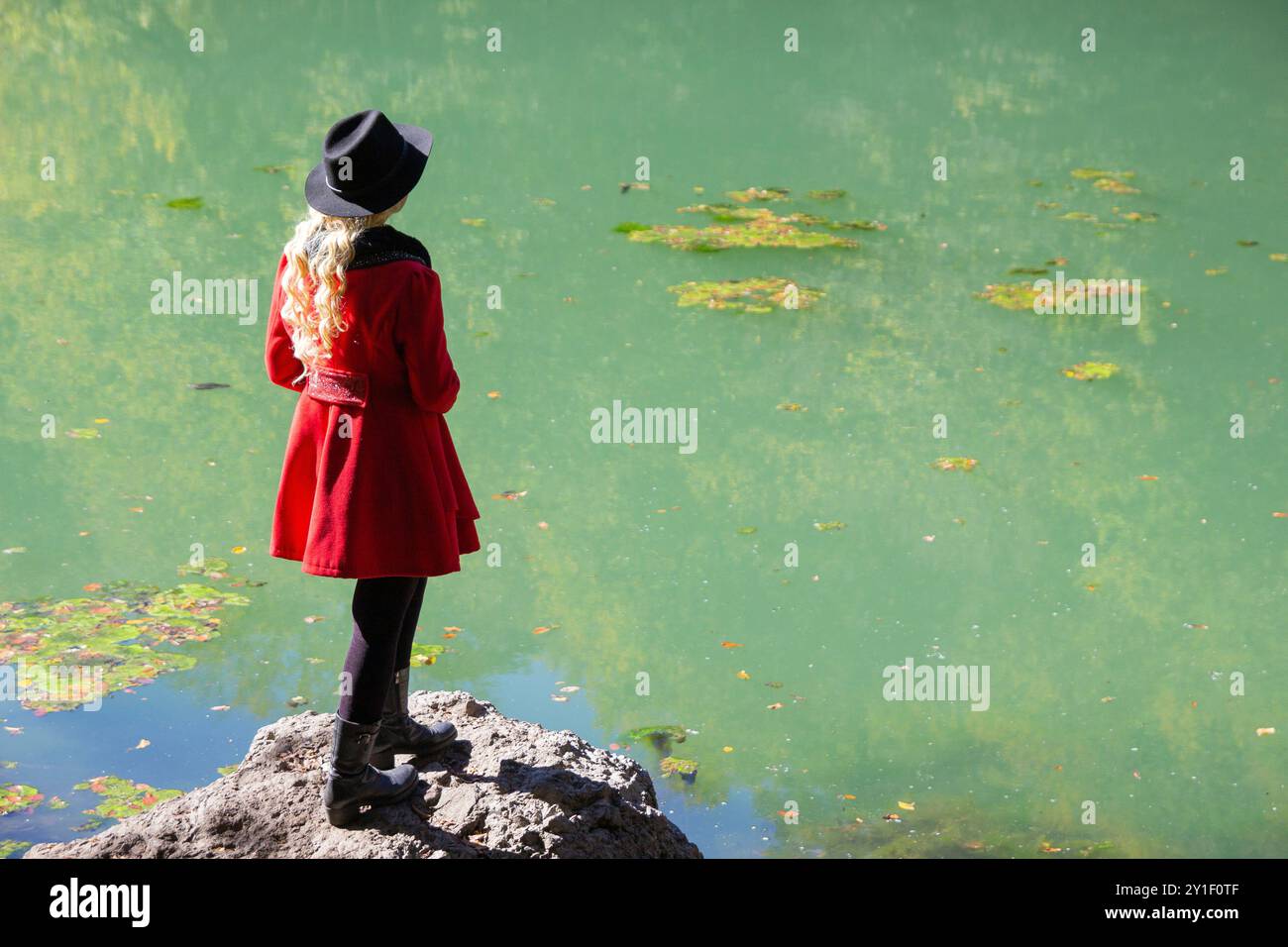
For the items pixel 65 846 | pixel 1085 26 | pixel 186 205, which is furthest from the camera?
pixel 1085 26

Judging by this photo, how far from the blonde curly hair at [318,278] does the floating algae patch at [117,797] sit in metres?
1.53

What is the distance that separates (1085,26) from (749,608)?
10178 mm

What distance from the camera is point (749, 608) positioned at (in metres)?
5.15

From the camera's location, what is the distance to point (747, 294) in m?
7.95

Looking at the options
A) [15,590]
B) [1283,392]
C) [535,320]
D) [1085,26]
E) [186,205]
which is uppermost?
[1085,26]

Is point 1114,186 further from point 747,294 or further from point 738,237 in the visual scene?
point 747,294

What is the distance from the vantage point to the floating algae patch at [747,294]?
7.80 metres

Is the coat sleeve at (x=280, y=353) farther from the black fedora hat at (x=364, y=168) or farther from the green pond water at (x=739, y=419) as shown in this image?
the green pond water at (x=739, y=419)

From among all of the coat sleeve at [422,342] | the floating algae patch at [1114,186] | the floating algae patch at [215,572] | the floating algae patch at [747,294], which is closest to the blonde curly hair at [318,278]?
the coat sleeve at [422,342]

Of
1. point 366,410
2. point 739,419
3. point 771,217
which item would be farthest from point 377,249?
point 771,217

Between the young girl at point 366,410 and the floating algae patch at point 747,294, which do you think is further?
the floating algae patch at point 747,294

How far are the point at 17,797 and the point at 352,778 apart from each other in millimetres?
1467

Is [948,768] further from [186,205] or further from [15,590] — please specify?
[186,205]
